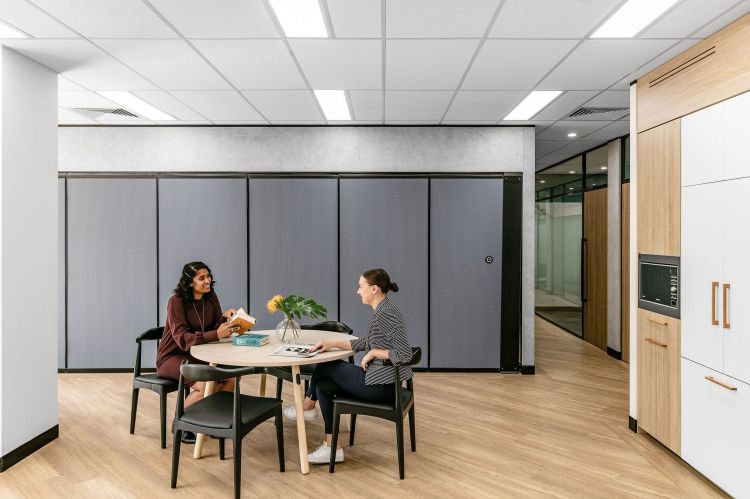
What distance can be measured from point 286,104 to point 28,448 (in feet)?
12.4

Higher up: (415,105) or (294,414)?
(415,105)

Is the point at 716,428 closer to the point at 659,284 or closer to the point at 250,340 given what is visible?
the point at 659,284

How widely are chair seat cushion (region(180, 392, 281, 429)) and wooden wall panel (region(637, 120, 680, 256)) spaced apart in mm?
3167

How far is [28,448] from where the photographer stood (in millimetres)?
3697

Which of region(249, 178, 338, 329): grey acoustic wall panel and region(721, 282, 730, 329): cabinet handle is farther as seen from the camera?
region(249, 178, 338, 329): grey acoustic wall panel

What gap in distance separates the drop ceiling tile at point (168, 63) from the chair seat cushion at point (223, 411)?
101 inches

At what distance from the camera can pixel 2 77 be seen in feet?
11.5

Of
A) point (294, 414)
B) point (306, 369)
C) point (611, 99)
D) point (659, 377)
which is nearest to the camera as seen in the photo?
point (659, 377)

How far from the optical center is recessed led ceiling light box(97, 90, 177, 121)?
15.6 ft

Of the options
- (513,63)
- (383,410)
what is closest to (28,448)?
(383,410)

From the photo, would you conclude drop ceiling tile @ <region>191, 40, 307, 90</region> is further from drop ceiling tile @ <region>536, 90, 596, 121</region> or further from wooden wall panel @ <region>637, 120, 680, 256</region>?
wooden wall panel @ <region>637, 120, 680, 256</region>

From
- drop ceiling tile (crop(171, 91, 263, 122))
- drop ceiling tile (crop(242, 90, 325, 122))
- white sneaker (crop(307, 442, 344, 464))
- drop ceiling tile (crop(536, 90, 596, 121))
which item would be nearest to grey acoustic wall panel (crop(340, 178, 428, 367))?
drop ceiling tile (crop(242, 90, 325, 122))

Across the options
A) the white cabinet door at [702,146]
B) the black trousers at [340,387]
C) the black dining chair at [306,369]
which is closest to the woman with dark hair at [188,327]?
the black dining chair at [306,369]

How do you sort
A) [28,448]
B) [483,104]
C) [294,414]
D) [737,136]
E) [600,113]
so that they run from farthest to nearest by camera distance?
[600,113]
[483,104]
[294,414]
[28,448]
[737,136]
